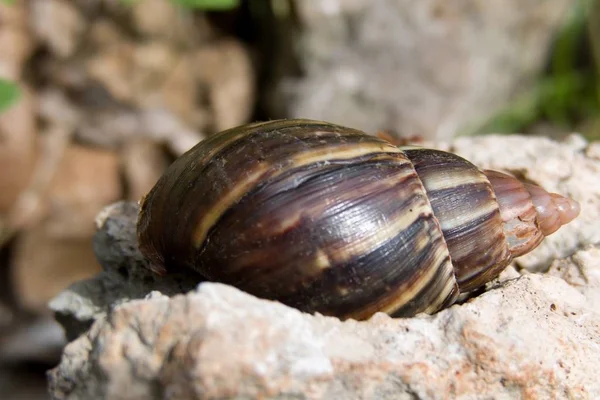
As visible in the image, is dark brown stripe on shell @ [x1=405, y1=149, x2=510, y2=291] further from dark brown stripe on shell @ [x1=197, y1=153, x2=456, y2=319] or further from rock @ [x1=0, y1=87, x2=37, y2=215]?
rock @ [x1=0, y1=87, x2=37, y2=215]

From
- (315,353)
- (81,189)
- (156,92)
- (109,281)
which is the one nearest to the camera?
(315,353)

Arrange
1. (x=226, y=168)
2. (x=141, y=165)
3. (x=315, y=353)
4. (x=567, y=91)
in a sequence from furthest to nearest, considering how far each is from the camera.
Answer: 1. (x=567, y=91)
2. (x=141, y=165)
3. (x=226, y=168)
4. (x=315, y=353)

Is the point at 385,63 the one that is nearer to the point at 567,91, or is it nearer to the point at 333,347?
the point at 567,91

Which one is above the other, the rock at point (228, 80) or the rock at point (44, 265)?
the rock at point (228, 80)

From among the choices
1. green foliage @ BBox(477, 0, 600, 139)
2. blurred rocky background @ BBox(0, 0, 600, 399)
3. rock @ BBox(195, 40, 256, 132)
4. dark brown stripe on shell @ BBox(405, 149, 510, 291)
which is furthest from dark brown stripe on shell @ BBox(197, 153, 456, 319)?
green foliage @ BBox(477, 0, 600, 139)

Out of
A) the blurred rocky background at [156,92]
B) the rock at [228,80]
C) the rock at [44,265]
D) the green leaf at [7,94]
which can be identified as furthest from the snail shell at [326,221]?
the rock at [228,80]

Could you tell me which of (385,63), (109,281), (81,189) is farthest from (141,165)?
(109,281)

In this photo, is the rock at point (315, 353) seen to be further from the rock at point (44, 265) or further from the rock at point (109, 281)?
the rock at point (44, 265)
